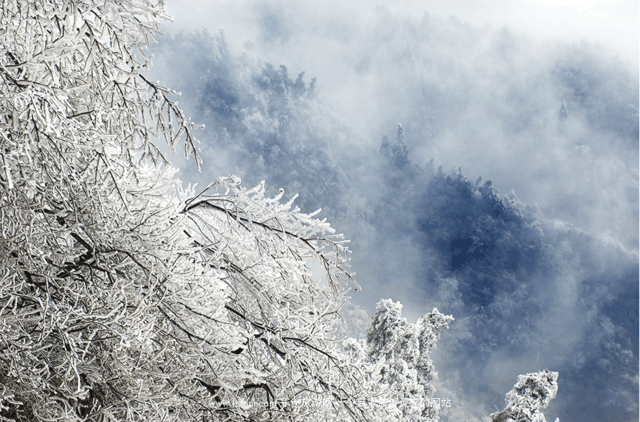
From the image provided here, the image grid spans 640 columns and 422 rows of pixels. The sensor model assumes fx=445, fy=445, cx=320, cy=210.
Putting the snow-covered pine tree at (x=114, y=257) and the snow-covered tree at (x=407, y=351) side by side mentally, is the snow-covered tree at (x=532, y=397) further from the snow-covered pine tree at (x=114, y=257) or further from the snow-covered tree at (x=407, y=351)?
the snow-covered pine tree at (x=114, y=257)

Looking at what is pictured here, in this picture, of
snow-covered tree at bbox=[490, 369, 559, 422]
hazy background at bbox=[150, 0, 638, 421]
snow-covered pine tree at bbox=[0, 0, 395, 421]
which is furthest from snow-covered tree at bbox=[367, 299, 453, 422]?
hazy background at bbox=[150, 0, 638, 421]

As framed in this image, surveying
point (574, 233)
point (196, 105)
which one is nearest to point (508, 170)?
point (574, 233)

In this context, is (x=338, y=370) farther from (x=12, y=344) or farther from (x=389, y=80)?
(x=389, y=80)

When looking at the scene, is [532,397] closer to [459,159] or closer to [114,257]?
[114,257]

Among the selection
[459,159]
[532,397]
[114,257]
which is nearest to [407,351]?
[532,397]

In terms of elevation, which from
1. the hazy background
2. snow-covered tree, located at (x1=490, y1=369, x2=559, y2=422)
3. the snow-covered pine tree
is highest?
the hazy background

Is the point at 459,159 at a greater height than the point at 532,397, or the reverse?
the point at 459,159

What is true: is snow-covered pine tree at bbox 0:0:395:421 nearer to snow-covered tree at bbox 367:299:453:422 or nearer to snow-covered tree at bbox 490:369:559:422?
snow-covered tree at bbox 367:299:453:422

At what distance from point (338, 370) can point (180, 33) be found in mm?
68298

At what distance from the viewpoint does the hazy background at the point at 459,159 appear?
48562mm

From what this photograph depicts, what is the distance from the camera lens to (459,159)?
59906 millimetres

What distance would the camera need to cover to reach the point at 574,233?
178 feet

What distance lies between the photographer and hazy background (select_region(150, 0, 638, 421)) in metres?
48.6

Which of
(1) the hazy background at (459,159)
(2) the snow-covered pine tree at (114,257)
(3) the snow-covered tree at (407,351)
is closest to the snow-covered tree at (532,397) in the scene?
(3) the snow-covered tree at (407,351)
